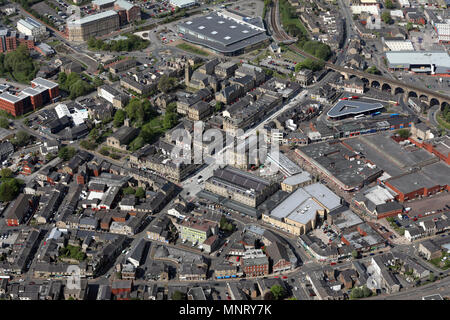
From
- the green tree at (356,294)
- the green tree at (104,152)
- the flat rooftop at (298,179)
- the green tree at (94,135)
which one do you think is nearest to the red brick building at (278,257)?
the green tree at (356,294)

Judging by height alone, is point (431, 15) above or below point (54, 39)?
above

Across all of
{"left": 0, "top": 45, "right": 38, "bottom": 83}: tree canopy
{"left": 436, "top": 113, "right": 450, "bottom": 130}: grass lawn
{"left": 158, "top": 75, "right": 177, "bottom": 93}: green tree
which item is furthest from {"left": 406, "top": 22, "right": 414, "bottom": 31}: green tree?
{"left": 0, "top": 45, "right": 38, "bottom": 83}: tree canopy

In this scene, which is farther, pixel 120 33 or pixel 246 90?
pixel 120 33

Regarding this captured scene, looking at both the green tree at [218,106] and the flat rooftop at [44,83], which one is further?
the flat rooftop at [44,83]

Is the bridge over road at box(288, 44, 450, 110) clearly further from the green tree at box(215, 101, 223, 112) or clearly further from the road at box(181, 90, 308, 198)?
the green tree at box(215, 101, 223, 112)

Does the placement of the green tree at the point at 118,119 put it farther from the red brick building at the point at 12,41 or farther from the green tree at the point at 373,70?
the green tree at the point at 373,70

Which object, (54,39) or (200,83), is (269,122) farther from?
(54,39)

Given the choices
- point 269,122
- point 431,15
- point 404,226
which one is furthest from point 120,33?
point 404,226
